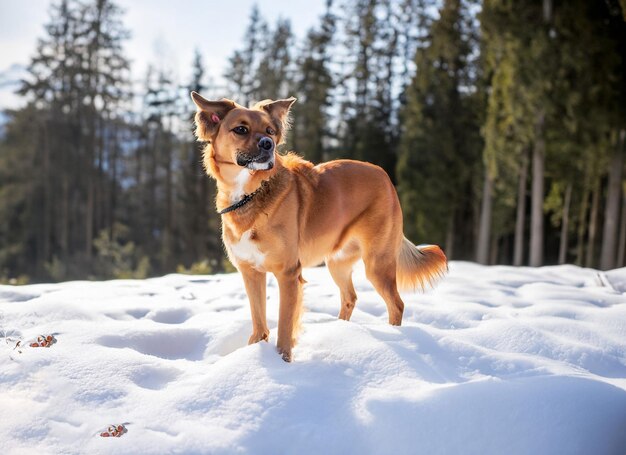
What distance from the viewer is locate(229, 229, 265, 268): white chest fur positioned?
3.79 metres

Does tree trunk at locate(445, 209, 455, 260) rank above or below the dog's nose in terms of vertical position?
below

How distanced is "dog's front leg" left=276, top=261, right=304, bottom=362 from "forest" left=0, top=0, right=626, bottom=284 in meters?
8.86

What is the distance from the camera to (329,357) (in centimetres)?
352

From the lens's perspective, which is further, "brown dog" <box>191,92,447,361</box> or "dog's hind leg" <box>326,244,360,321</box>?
"dog's hind leg" <box>326,244,360,321</box>

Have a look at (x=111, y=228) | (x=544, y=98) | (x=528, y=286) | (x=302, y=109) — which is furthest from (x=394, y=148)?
(x=528, y=286)

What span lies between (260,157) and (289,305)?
42.4 inches

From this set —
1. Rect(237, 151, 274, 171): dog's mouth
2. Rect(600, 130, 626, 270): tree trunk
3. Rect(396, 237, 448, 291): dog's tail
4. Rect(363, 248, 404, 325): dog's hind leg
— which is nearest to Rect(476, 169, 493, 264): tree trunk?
Rect(600, 130, 626, 270): tree trunk

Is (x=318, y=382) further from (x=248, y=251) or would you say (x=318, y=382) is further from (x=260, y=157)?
(x=260, y=157)

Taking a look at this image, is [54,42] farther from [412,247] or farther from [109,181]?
[412,247]

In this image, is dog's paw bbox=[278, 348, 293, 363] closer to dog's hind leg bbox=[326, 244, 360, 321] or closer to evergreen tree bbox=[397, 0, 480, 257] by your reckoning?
dog's hind leg bbox=[326, 244, 360, 321]

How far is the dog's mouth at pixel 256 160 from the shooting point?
3658 mm

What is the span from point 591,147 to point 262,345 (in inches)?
619

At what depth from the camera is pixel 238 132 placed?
3.75 m

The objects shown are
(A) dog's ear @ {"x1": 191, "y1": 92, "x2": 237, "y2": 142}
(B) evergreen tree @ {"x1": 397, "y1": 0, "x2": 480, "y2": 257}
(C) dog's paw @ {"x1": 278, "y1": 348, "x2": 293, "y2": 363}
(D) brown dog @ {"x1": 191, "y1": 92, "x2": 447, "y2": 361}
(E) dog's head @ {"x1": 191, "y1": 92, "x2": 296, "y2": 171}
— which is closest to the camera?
(C) dog's paw @ {"x1": 278, "y1": 348, "x2": 293, "y2": 363}
